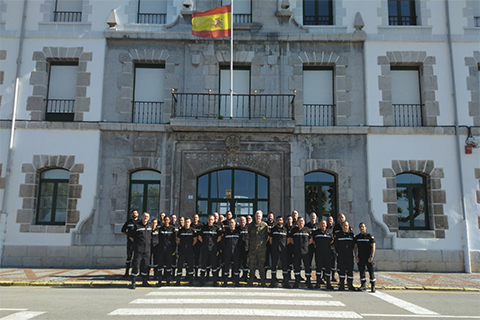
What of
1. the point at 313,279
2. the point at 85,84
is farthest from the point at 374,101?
the point at 85,84

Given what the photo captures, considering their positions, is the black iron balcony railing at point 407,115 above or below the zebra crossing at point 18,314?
above

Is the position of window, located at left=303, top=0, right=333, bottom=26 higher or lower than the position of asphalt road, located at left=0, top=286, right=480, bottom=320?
higher

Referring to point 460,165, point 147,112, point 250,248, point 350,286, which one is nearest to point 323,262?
point 350,286

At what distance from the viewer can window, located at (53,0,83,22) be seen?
1484cm

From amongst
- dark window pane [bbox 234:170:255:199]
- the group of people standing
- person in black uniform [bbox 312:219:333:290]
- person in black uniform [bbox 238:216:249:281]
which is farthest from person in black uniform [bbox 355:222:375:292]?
dark window pane [bbox 234:170:255:199]

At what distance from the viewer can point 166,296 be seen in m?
8.27

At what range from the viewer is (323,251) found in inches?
393

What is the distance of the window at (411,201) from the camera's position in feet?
44.8

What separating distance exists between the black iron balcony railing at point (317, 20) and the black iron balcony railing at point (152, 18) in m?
5.52

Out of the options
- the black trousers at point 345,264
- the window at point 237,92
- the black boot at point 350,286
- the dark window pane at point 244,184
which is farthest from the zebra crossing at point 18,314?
the window at point 237,92

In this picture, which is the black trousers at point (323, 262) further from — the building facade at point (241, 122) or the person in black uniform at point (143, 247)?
the person in black uniform at point (143, 247)

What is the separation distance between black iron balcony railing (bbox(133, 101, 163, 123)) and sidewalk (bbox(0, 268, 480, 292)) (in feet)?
17.8

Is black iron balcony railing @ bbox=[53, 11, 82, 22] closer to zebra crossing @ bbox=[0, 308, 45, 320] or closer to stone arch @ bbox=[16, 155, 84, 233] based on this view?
stone arch @ bbox=[16, 155, 84, 233]

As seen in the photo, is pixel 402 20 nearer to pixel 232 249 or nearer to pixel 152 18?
pixel 152 18
